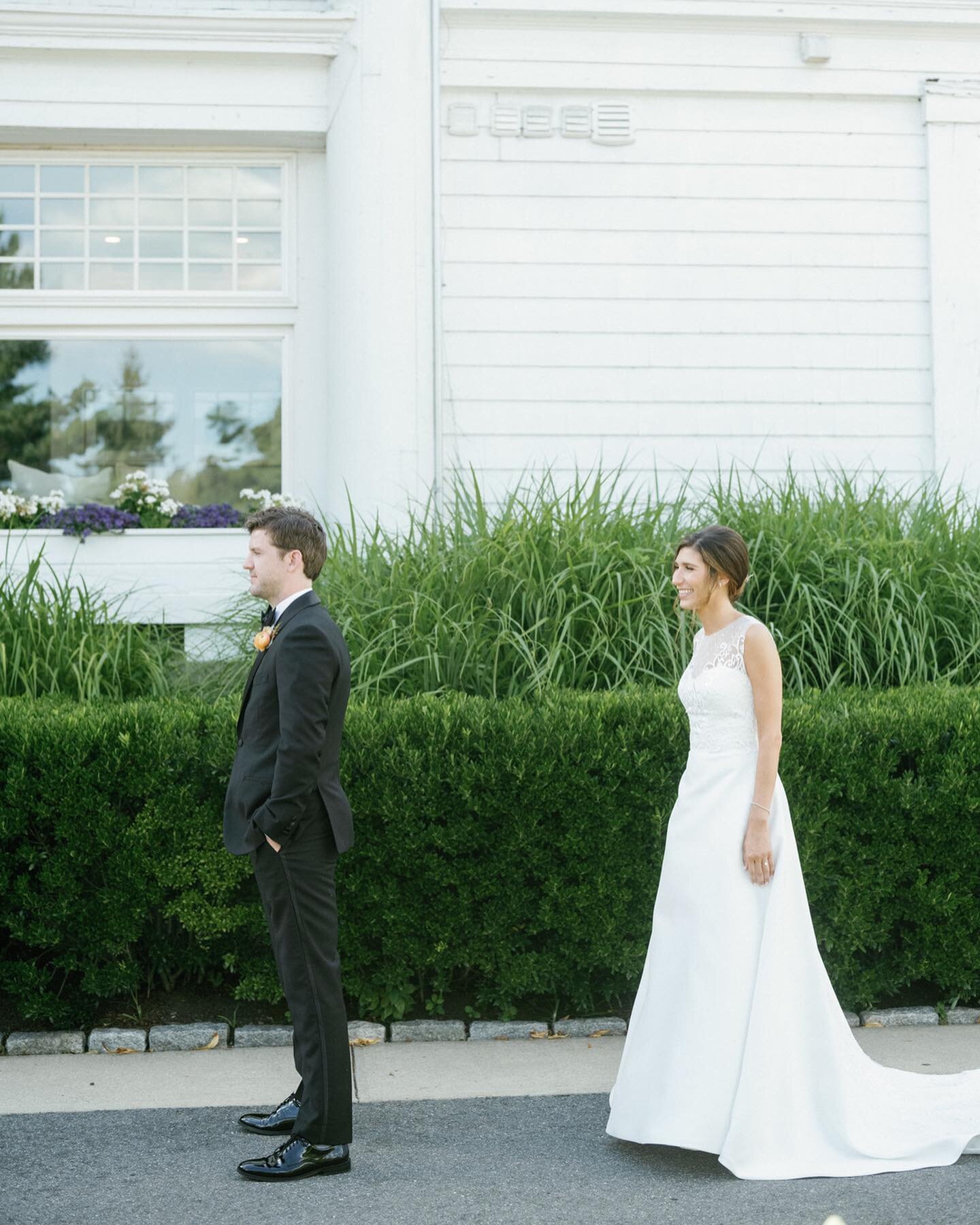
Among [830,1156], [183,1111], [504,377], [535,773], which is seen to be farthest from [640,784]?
[504,377]

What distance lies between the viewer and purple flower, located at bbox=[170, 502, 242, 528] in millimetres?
8969

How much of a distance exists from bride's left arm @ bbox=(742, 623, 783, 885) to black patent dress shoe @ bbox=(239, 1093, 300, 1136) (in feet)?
5.40

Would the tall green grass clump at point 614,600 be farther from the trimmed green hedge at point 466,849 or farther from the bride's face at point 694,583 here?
the bride's face at point 694,583

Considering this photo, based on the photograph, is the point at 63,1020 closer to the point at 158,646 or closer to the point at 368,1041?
the point at 368,1041

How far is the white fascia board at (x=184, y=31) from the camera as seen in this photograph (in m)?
8.68

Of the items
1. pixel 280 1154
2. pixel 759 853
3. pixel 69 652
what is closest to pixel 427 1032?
pixel 280 1154

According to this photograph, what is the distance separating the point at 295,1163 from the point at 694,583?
6.96ft

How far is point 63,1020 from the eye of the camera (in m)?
5.18

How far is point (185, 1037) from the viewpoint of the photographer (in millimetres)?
5109

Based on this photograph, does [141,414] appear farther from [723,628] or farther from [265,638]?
[723,628]

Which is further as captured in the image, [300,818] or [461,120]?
[461,120]

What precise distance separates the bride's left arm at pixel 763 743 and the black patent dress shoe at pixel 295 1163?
1513mm

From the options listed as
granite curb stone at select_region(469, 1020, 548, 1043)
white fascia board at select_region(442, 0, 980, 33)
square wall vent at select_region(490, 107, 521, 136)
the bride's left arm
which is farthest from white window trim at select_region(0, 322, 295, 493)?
the bride's left arm

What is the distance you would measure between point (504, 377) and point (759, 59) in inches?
117
